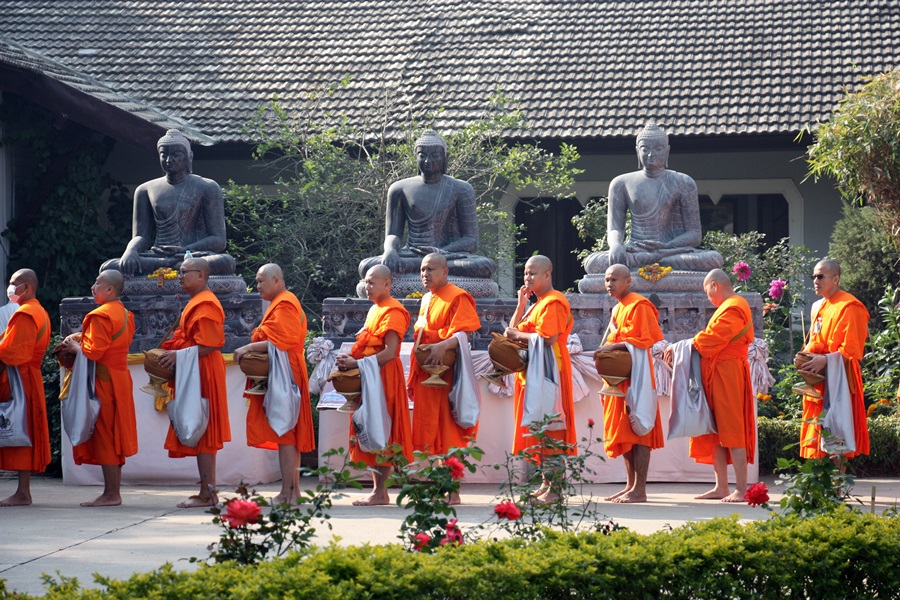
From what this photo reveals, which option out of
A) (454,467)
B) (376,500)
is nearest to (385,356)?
(376,500)

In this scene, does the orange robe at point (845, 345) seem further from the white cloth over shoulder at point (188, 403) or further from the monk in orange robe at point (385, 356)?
the white cloth over shoulder at point (188, 403)

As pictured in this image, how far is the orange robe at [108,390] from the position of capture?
849 cm

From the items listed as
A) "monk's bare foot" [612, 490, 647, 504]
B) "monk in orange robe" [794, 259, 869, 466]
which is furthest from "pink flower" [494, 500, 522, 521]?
"monk in orange robe" [794, 259, 869, 466]

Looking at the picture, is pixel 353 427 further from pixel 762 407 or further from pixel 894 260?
pixel 894 260

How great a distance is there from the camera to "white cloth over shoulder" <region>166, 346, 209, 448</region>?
27.1 feet

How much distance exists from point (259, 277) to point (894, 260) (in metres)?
7.43

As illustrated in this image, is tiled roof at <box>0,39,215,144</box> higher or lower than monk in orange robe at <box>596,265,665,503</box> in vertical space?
higher

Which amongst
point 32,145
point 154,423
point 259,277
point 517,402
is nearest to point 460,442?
point 517,402

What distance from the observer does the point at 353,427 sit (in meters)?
8.41

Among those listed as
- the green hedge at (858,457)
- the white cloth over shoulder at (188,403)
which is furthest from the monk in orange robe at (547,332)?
the green hedge at (858,457)

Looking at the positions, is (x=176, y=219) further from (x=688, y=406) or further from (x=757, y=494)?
(x=757, y=494)

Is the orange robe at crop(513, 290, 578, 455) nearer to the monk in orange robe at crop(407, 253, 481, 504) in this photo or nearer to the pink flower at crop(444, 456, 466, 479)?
the monk in orange robe at crop(407, 253, 481, 504)

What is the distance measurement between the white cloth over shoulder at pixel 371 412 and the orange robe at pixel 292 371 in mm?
362

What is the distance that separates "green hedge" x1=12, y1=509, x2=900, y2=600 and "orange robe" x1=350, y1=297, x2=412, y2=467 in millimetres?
3434
